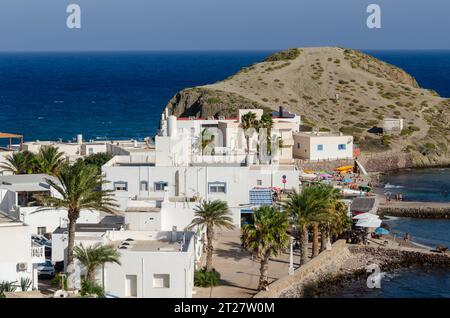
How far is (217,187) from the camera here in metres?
52.7

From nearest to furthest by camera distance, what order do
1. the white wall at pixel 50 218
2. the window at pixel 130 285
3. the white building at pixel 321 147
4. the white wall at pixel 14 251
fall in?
→ 1. the window at pixel 130 285
2. the white wall at pixel 14 251
3. the white wall at pixel 50 218
4. the white building at pixel 321 147

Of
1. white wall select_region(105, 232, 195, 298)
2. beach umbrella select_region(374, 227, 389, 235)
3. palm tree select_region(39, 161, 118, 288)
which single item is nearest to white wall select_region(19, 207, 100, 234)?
palm tree select_region(39, 161, 118, 288)

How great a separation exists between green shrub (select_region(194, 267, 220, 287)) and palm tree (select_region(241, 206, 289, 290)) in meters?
2.12

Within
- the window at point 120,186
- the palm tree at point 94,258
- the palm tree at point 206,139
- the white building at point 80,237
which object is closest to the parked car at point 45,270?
the white building at point 80,237

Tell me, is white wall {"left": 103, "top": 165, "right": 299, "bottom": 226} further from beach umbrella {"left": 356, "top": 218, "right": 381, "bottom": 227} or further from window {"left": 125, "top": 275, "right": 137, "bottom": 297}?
window {"left": 125, "top": 275, "right": 137, "bottom": 297}

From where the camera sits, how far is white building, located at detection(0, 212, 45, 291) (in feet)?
116

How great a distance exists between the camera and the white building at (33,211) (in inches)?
1752

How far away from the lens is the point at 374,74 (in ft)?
433

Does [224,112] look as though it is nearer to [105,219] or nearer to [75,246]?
[105,219]

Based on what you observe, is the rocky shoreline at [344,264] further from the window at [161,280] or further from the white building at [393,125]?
the white building at [393,125]

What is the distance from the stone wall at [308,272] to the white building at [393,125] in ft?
175

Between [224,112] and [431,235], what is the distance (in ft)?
165

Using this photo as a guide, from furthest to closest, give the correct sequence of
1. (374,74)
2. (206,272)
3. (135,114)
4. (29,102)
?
(29,102) < (135,114) < (374,74) < (206,272)

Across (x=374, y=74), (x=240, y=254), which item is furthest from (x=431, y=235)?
(x=374, y=74)
